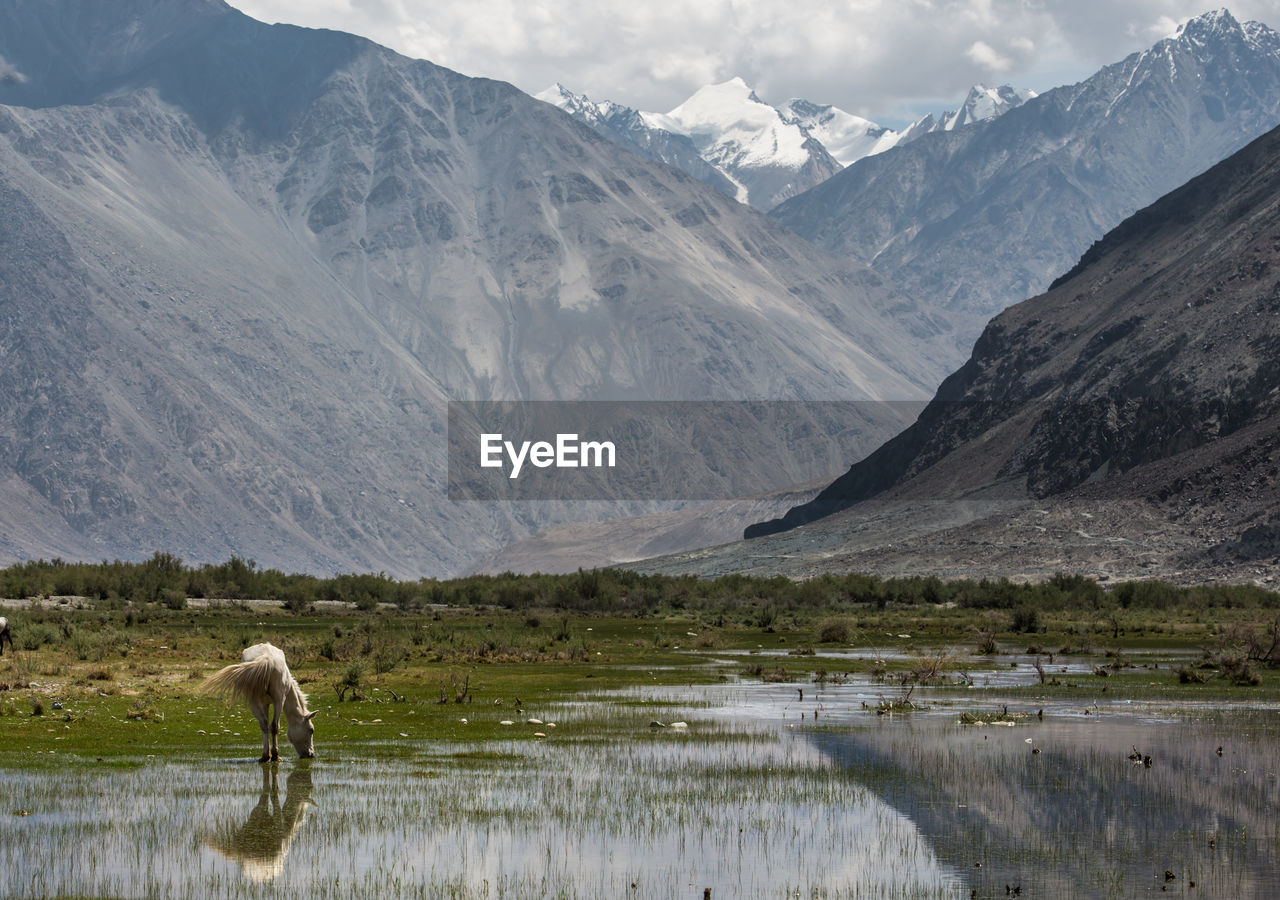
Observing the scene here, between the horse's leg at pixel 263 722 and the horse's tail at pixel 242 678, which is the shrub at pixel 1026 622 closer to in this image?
the horse's leg at pixel 263 722

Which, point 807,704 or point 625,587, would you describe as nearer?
point 807,704

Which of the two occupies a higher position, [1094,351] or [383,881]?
[1094,351]

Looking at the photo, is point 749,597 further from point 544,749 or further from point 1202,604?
point 544,749

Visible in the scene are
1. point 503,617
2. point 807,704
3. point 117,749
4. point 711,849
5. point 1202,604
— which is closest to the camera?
point 711,849

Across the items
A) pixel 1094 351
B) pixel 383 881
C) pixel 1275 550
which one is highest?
pixel 1094 351

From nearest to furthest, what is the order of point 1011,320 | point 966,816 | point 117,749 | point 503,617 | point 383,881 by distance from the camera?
point 383,881
point 966,816
point 117,749
point 503,617
point 1011,320

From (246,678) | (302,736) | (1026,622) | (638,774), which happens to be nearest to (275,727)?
(302,736)

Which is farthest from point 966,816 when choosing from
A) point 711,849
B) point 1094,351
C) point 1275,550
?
point 1094,351
